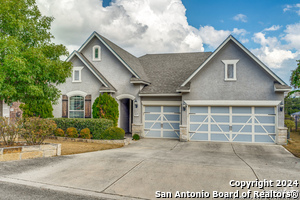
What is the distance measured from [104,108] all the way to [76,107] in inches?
123

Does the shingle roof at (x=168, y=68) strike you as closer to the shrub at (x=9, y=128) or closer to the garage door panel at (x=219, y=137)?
the garage door panel at (x=219, y=137)

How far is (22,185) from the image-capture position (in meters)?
6.52

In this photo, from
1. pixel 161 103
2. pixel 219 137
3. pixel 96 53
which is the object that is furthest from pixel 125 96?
pixel 219 137

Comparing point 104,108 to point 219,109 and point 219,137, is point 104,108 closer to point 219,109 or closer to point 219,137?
point 219,109

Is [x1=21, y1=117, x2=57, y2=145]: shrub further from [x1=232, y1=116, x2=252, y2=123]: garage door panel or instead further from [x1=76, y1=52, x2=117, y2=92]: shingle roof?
[x1=232, y1=116, x2=252, y2=123]: garage door panel

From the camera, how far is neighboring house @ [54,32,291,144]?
48.5ft

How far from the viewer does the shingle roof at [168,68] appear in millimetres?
17530

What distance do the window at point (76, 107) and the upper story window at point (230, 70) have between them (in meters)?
11.0

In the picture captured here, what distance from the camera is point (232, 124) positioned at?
1525 centimetres

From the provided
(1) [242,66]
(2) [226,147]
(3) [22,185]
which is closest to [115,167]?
(3) [22,185]

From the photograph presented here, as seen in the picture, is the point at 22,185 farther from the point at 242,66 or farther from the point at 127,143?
the point at 242,66

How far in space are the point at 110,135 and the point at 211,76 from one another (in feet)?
25.5

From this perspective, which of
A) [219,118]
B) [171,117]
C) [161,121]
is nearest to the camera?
[219,118]

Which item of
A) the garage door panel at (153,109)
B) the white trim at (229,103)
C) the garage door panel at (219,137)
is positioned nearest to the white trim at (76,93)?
the garage door panel at (153,109)
